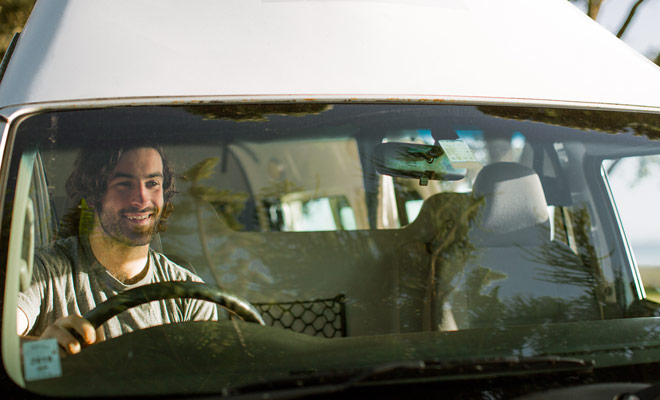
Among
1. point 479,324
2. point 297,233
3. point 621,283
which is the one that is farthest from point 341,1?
point 621,283

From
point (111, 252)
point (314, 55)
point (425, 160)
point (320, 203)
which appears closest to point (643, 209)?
point (425, 160)

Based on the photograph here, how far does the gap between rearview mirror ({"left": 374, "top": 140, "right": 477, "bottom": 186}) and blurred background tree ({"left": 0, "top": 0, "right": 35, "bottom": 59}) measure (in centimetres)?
758

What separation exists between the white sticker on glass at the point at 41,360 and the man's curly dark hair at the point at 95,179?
0.30m

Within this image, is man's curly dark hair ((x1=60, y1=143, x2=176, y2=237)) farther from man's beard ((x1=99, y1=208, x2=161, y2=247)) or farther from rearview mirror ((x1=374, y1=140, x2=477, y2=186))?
rearview mirror ((x1=374, y1=140, x2=477, y2=186))

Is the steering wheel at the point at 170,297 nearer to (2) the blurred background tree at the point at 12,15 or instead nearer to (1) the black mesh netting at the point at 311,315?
(1) the black mesh netting at the point at 311,315

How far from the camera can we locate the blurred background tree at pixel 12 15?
26.9 feet

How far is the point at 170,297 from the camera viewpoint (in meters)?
1.65

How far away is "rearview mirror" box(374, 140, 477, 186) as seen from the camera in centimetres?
188

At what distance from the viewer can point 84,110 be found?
1.66m

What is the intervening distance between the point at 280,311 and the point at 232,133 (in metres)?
0.46

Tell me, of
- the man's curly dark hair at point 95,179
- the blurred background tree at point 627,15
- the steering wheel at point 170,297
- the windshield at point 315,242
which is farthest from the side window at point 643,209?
the blurred background tree at point 627,15

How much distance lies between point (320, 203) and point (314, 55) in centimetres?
39

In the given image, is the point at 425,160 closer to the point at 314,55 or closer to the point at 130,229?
the point at 314,55

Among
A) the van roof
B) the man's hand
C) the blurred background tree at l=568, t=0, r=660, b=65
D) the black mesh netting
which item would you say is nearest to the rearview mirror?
the van roof
